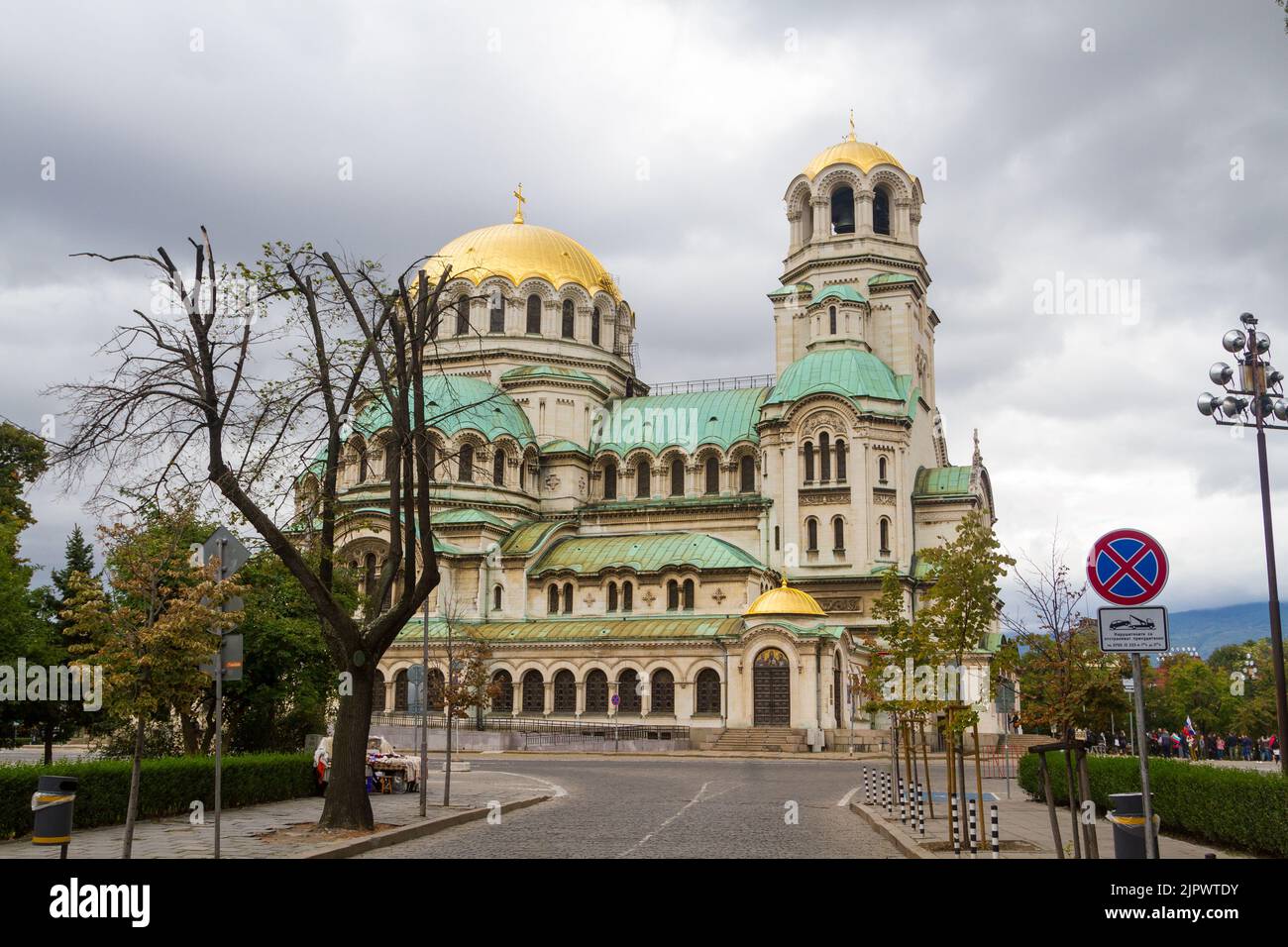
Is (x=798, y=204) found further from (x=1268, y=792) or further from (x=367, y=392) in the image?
(x=1268, y=792)

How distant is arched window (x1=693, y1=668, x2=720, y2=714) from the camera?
58.7 metres

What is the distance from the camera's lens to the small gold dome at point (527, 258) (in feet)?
251

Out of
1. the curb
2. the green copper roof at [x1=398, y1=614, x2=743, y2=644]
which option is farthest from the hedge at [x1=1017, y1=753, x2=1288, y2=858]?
the green copper roof at [x1=398, y1=614, x2=743, y2=644]

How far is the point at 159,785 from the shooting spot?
2270 centimetres

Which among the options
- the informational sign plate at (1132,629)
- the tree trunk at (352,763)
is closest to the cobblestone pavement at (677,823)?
the tree trunk at (352,763)

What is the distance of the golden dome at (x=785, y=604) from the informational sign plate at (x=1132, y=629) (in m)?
45.9

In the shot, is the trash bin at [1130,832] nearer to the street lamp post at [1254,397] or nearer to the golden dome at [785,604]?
the street lamp post at [1254,397]

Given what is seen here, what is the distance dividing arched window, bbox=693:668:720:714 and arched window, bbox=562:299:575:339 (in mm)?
26874

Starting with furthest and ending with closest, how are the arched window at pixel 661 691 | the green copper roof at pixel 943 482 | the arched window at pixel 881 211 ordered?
the arched window at pixel 881 211
the green copper roof at pixel 943 482
the arched window at pixel 661 691

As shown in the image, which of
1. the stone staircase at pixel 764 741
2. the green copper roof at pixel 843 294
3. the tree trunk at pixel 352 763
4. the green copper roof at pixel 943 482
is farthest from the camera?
the green copper roof at pixel 843 294

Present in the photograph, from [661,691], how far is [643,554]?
842 centimetres

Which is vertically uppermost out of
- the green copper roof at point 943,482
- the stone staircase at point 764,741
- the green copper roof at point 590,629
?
the green copper roof at point 943,482

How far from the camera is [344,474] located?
73062mm
